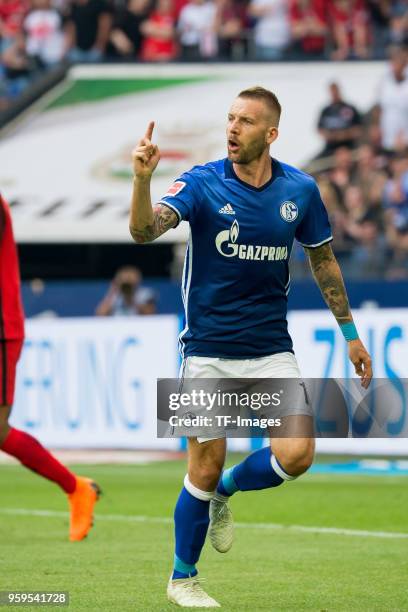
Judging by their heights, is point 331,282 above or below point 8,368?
above

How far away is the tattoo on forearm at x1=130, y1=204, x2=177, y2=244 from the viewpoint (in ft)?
20.3

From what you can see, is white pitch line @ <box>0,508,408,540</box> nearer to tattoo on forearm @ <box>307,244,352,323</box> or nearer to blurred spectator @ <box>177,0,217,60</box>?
tattoo on forearm @ <box>307,244,352,323</box>

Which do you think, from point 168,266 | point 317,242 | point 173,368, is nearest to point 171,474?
point 173,368

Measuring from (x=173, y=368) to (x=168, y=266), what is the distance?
716 centimetres

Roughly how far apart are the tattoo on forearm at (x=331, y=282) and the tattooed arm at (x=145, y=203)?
1.02 metres

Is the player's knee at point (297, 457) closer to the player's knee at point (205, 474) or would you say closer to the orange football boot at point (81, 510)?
the player's knee at point (205, 474)

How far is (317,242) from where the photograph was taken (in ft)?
23.2

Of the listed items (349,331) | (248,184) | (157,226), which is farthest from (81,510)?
(157,226)

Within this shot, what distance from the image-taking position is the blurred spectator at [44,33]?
23.4 metres

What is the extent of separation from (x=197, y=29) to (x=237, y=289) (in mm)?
16818

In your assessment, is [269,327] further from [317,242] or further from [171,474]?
[171,474]

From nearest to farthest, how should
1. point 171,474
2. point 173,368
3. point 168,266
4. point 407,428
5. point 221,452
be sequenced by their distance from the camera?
point 221,452
point 407,428
point 171,474
point 173,368
point 168,266

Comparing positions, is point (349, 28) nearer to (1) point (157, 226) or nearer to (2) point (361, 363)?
(2) point (361, 363)

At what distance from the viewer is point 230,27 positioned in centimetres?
2291
